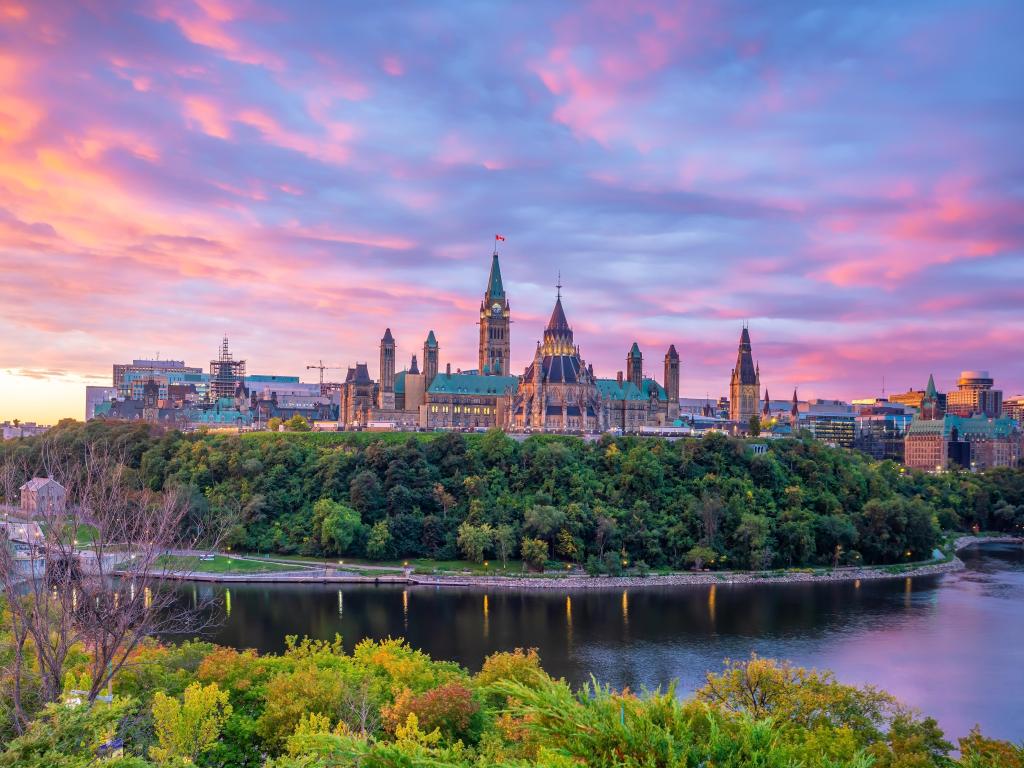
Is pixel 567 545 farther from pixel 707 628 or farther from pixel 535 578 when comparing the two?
pixel 707 628

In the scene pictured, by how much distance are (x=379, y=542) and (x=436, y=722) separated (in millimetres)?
50111

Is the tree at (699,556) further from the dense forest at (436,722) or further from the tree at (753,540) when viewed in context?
the dense forest at (436,722)

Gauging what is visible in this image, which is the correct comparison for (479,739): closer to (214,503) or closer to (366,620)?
(366,620)

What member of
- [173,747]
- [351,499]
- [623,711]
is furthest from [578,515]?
[623,711]

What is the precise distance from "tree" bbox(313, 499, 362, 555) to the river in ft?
23.7

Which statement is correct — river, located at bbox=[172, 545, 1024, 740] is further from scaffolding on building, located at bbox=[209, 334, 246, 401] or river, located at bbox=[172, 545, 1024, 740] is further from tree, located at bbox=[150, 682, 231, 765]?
scaffolding on building, located at bbox=[209, 334, 246, 401]

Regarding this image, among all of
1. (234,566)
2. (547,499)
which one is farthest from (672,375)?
(234,566)

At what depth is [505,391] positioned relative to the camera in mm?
133500

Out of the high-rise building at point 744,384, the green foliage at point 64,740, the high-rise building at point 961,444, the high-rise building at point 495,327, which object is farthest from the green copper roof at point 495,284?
the green foliage at point 64,740

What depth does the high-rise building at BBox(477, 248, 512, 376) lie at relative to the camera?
481 ft

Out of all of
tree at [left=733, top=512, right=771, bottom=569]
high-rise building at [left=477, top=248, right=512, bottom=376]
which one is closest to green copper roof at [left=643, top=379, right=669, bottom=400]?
high-rise building at [left=477, top=248, right=512, bottom=376]

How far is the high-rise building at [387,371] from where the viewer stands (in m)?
136

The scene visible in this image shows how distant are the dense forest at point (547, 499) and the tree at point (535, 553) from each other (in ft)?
0.48

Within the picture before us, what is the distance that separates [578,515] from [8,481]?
5607 cm
